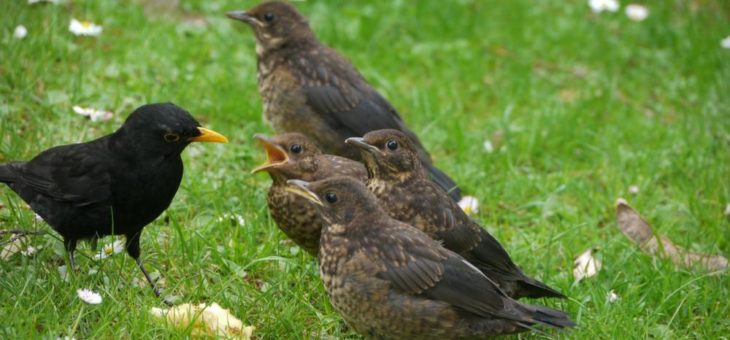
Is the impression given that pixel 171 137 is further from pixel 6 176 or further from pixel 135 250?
pixel 6 176

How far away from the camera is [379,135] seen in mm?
5098

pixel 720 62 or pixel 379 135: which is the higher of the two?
pixel 379 135

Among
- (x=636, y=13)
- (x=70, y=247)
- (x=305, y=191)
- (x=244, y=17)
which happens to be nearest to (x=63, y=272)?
(x=70, y=247)

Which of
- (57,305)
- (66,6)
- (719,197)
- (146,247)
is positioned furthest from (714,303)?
(66,6)

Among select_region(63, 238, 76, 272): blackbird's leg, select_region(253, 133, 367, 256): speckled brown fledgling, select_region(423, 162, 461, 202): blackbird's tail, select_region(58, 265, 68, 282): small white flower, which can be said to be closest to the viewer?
select_region(58, 265, 68, 282): small white flower

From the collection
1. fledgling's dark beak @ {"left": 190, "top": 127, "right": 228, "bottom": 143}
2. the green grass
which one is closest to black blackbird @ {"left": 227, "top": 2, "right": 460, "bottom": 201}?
the green grass

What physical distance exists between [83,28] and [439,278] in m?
3.96

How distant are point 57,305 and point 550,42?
5.78m

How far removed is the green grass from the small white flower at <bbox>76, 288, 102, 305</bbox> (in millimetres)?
78

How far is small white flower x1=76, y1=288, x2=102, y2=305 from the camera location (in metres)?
4.27

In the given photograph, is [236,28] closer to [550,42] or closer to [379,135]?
[550,42]

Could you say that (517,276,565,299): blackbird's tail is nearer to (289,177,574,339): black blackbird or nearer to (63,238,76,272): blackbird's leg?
(289,177,574,339): black blackbird

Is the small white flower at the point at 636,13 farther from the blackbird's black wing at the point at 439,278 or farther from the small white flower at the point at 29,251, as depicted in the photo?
the small white flower at the point at 29,251

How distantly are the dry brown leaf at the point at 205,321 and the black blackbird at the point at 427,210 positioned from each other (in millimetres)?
1055
